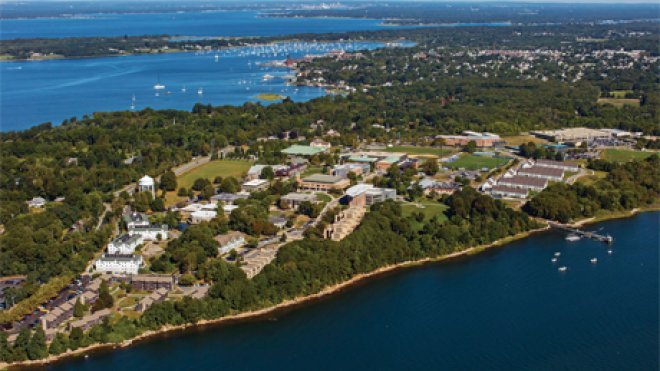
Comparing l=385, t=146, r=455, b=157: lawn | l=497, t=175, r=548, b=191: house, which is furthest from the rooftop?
l=385, t=146, r=455, b=157: lawn

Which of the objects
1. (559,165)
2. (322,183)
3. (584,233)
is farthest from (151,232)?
(559,165)

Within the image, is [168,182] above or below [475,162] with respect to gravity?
above

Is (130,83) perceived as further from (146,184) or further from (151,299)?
(151,299)

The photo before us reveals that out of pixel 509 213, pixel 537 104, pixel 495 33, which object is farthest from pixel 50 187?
pixel 495 33

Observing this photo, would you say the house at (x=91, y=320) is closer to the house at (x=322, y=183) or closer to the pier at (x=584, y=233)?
the house at (x=322, y=183)

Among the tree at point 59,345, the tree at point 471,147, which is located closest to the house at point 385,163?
the tree at point 471,147

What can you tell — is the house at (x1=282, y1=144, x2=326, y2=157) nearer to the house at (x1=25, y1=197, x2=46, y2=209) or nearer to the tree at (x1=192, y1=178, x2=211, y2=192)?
the tree at (x1=192, y1=178, x2=211, y2=192)
